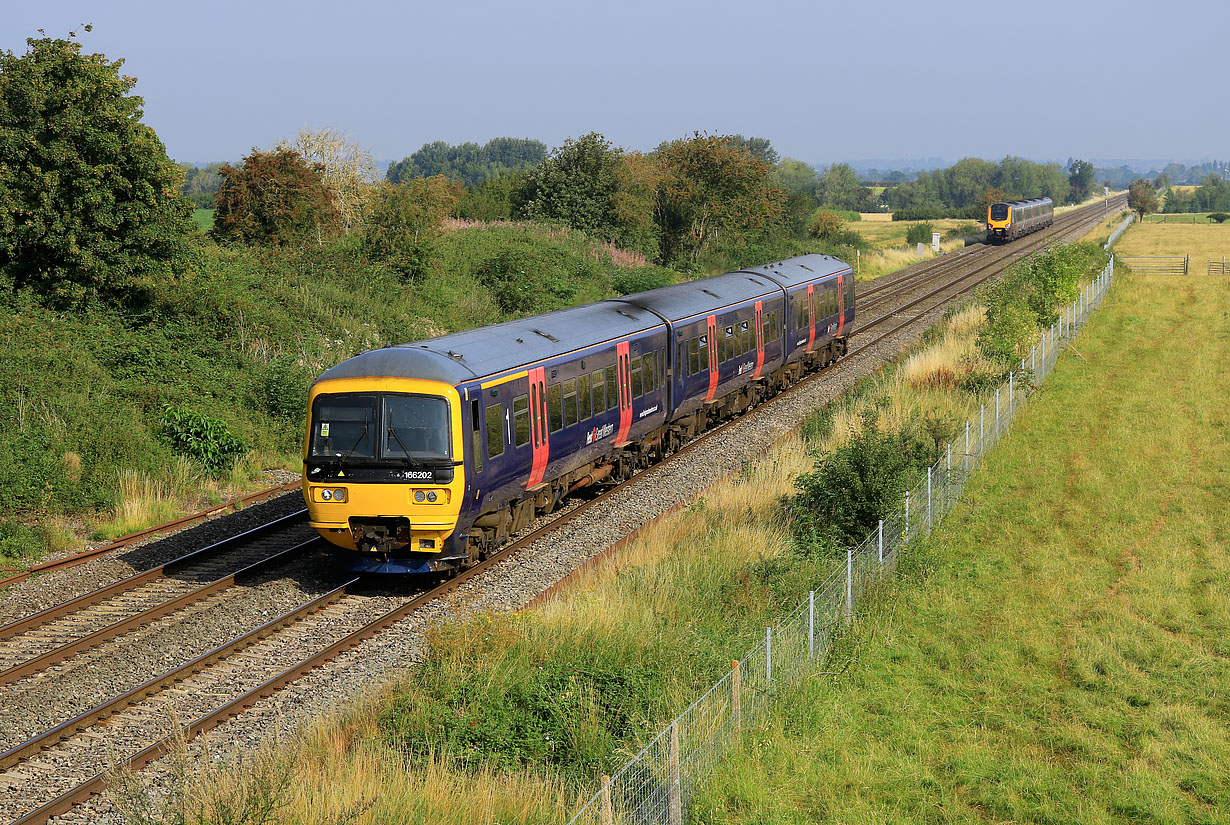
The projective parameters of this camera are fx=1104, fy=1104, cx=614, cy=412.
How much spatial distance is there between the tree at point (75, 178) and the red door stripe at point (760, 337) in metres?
12.9

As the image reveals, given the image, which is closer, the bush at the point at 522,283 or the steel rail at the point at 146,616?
the steel rail at the point at 146,616

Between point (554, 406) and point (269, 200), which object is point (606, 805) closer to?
point (554, 406)

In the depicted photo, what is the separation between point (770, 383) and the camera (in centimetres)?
2784

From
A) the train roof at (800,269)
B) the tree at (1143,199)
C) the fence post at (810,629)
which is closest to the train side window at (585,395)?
the fence post at (810,629)

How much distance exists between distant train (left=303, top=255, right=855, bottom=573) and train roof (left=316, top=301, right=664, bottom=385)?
28 mm

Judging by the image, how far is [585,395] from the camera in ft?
57.1

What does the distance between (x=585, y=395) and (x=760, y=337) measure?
30.3 ft

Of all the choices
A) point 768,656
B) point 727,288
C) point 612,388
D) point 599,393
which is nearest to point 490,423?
point 599,393

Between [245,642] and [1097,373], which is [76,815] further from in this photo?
[1097,373]

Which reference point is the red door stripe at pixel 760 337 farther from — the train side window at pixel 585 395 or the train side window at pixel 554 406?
the train side window at pixel 554 406

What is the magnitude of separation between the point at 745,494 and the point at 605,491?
112 inches

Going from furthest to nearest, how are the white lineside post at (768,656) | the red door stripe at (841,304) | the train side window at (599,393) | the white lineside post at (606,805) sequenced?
the red door stripe at (841,304) → the train side window at (599,393) → the white lineside post at (768,656) → the white lineside post at (606,805)

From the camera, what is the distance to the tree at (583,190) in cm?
4934

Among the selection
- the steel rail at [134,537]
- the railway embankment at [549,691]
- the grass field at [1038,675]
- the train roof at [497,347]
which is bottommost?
the grass field at [1038,675]
